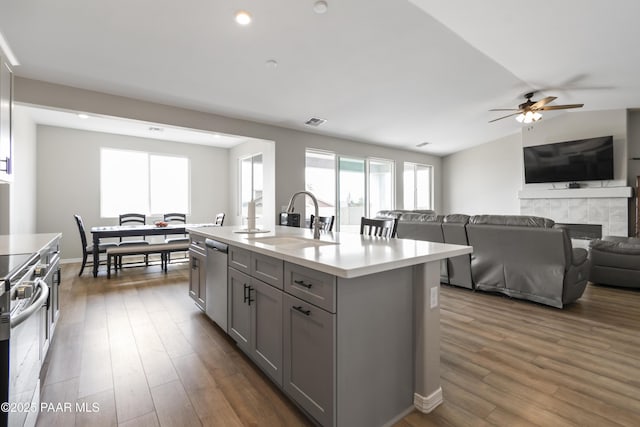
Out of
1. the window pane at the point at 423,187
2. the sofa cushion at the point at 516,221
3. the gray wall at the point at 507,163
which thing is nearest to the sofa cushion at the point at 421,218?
the sofa cushion at the point at 516,221

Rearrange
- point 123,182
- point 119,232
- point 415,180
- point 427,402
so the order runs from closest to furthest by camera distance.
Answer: point 427,402
point 119,232
point 123,182
point 415,180

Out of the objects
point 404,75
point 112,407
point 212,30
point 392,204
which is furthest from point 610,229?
point 112,407

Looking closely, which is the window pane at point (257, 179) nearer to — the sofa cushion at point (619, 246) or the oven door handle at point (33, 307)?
the oven door handle at point (33, 307)

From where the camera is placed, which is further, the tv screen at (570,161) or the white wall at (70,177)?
the tv screen at (570,161)

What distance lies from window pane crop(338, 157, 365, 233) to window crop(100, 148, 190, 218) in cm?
379

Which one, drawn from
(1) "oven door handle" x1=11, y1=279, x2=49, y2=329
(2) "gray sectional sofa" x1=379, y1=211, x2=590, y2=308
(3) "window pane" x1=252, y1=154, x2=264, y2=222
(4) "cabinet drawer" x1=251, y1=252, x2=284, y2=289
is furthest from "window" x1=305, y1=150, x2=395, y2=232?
(1) "oven door handle" x1=11, y1=279, x2=49, y2=329

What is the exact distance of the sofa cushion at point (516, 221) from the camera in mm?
3124

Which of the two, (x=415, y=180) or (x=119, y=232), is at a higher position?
(x=415, y=180)

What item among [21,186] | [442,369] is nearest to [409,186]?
[442,369]

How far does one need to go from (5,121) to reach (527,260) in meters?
4.86

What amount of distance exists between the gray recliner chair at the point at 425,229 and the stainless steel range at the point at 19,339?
3.89 meters

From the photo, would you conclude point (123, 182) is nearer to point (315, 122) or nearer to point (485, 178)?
point (315, 122)

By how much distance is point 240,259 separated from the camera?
2176 mm

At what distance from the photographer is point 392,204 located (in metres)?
7.73
